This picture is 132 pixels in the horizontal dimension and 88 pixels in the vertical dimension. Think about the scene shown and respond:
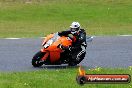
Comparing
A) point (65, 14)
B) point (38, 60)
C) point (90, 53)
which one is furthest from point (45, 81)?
point (65, 14)

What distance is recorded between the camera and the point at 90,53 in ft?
48.3

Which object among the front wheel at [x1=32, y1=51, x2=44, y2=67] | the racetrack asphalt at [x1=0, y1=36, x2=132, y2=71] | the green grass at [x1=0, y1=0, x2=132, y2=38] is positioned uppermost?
the front wheel at [x1=32, y1=51, x2=44, y2=67]

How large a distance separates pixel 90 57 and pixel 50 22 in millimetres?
15003

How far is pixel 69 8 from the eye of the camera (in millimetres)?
34094

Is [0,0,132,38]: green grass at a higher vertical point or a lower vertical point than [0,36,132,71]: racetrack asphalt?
lower

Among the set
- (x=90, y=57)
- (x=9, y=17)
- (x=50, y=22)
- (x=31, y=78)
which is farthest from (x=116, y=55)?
(x=9, y=17)

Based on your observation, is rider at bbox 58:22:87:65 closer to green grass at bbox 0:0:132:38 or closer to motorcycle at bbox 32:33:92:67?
motorcycle at bbox 32:33:92:67

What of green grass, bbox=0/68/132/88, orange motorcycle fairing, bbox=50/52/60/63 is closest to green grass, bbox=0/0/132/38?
orange motorcycle fairing, bbox=50/52/60/63

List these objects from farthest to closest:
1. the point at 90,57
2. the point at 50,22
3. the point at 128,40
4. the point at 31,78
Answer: the point at 50,22
the point at 128,40
the point at 90,57
the point at 31,78

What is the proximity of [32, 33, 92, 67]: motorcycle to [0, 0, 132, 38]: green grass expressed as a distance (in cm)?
1251

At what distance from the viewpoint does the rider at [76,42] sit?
12048 millimetres

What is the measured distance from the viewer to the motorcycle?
1212 cm

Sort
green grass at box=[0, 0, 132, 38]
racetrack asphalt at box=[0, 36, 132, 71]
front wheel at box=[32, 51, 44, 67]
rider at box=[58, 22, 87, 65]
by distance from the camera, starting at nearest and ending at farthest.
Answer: rider at box=[58, 22, 87, 65]
front wheel at box=[32, 51, 44, 67]
racetrack asphalt at box=[0, 36, 132, 71]
green grass at box=[0, 0, 132, 38]

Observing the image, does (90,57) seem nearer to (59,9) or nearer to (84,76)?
(84,76)
